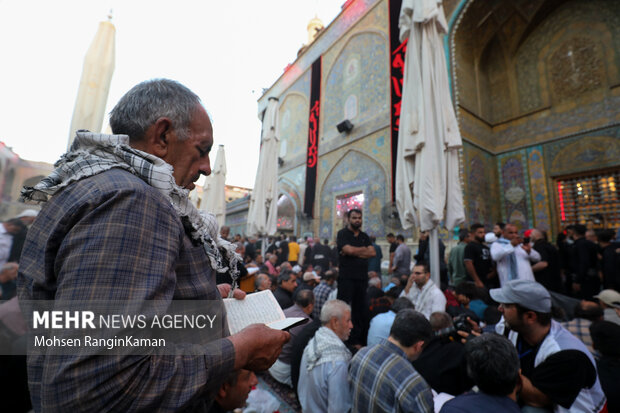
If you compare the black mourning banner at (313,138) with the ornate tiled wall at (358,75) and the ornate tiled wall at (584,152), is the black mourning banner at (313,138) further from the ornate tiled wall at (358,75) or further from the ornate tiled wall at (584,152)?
the ornate tiled wall at (584,152)

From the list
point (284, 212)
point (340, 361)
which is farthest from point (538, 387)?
point (284, 212)

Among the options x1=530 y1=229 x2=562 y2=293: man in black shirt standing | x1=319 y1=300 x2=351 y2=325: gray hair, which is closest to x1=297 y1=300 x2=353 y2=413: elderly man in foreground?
x1=319 y1=300 x2=351 y2=325: gray hair

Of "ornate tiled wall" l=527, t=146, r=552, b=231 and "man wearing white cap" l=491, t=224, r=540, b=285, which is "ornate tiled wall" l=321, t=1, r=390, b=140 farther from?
"man wearing white cap" l=491, t=224, r=540, b=285

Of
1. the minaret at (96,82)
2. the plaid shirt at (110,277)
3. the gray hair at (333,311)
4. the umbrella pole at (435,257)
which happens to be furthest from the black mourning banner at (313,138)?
the plaid shirt at (110,277)

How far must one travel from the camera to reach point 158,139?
825mm

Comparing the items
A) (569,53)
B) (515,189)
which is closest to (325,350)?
(515,189)

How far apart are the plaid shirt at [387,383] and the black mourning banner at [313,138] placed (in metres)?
9.18

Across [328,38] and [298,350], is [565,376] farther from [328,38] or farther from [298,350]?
[328,38]

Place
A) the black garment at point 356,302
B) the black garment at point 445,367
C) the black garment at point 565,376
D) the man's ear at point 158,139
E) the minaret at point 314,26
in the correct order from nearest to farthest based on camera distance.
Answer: the man's ear at point 158,139 → the black garment at point 565,376 → the black garment at point 445,367 → the black garment at point 356,302 → the minaret at point 314,26

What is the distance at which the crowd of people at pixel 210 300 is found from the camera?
552 mm

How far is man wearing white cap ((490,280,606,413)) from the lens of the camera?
156 cm

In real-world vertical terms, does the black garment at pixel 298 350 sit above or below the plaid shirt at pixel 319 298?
below

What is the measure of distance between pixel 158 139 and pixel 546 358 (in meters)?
2.29

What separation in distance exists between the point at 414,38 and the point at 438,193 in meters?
2.04
